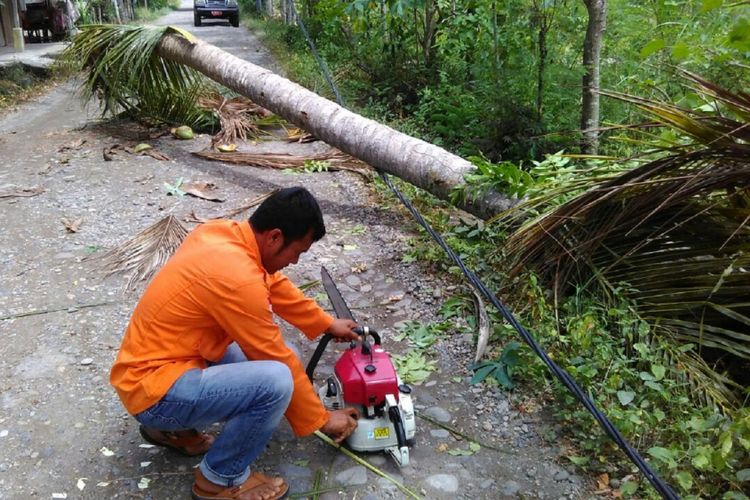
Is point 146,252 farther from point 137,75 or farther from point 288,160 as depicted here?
point 137,75

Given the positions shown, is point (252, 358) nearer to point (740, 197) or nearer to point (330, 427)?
point (330, 427)

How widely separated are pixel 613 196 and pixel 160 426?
2.51 metres

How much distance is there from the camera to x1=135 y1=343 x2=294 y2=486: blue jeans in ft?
7.38

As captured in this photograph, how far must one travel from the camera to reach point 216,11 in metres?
24.5

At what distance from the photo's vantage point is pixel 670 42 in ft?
24.3

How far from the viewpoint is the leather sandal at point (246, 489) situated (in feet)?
→ 7.91

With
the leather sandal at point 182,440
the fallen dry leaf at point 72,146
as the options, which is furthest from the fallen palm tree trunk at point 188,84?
the leather sandal at point 182,440

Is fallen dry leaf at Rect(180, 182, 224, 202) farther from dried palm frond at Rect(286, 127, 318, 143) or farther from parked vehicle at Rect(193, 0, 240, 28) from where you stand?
parked vehicle at Rect(193, 0, 240, 28)

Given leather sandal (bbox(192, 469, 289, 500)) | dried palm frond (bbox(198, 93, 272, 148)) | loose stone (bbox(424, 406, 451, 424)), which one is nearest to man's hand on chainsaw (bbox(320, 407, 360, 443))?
leather sandal (bbox(192, 469, 289, 500))

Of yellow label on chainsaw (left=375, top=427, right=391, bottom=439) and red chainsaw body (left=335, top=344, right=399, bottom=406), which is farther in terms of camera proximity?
yellow label on chainsaw (left=375, top=427, right=391, bottom=439)

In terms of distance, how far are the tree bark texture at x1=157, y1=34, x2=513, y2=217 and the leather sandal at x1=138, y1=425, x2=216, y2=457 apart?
2528 millimetres

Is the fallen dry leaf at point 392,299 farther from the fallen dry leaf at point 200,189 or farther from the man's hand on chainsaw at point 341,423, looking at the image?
the fallen dry leaf at point 200,189

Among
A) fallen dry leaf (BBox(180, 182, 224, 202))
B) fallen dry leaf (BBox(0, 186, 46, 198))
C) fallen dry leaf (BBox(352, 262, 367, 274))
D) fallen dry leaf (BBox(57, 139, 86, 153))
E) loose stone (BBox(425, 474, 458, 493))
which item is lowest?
loose stone (BBox(425, 474, 458, 493))

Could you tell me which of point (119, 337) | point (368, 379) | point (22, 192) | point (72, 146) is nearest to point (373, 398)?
point (368, 379)
